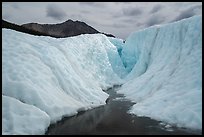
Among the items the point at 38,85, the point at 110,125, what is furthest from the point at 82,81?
the point at 110,125

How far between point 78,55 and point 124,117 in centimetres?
944

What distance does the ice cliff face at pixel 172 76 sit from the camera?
10.3 m

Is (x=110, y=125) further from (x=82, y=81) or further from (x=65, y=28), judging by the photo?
(x=65, y=28)

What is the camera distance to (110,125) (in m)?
9.87

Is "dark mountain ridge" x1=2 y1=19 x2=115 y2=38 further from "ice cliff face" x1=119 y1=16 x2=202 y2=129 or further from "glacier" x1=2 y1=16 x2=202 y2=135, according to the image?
"glacier" x1=2 y1=16 x2=202 y2=135

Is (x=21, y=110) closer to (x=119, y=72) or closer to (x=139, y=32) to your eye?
(x=119, y=72)

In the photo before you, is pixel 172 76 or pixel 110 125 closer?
pixel 110 125

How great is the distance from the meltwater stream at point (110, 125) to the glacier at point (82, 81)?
1.17 feet

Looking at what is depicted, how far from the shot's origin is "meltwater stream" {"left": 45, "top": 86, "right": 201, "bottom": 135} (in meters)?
8.92

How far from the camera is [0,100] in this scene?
912 cm

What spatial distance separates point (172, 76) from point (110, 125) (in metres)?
5.63

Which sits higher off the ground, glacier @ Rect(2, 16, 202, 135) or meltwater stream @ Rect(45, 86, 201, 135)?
glacier @ Rect(2, 16, 202, 135)

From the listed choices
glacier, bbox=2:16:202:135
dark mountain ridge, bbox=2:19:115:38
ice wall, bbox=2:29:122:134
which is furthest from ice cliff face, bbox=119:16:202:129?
dark mountain ridge, bbox=2:19:115:38

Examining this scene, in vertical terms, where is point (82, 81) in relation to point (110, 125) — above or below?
above
